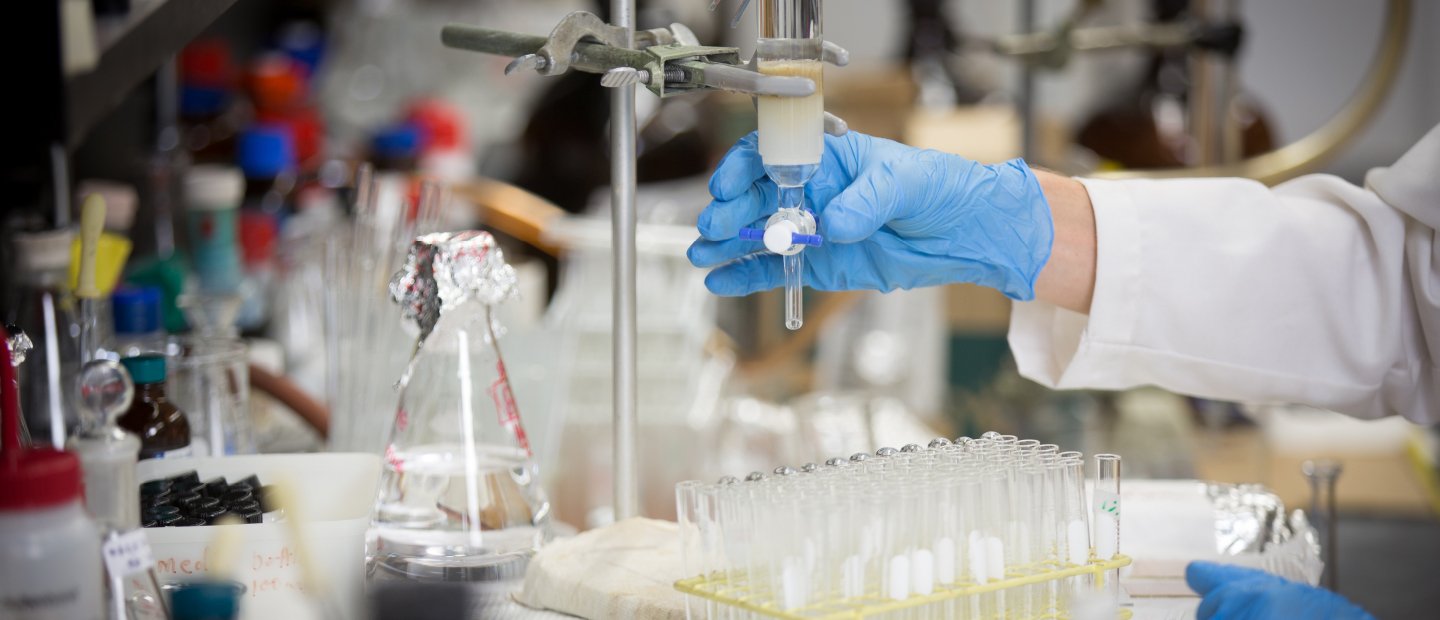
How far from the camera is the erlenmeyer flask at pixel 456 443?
1025 mm

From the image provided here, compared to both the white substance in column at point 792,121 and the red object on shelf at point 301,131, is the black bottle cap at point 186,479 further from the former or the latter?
the red object on shelf at point 301,131

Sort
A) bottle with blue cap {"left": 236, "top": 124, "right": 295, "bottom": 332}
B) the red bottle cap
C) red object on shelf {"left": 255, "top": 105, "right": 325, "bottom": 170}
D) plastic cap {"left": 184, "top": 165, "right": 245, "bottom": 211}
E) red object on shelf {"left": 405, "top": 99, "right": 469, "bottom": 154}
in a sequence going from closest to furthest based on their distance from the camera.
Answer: the red bottle cap, plastic cap {"left": 184, "top": 165, "right": 245, "bottom": 211}, bottle with blue cap {"left": 236, "top": 124, "right": 295, "bottom": 332}, red object on shelf {"left": 255, "top": 105, "right": 325, "bottom": 170}, red object on shelf {"left": 405, "top": 99, "right": 469, "bottom": 154}

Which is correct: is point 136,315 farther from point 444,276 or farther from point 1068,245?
point 1068,245

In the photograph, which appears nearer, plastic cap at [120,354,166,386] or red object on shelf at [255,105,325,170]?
plastic cap at [120,354,166,386]

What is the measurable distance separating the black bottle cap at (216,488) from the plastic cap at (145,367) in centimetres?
11

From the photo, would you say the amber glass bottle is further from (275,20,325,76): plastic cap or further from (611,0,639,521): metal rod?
(275,20,325,76): plastic cap

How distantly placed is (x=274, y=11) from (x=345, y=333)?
6.77 feet

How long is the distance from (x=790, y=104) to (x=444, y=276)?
31 cm

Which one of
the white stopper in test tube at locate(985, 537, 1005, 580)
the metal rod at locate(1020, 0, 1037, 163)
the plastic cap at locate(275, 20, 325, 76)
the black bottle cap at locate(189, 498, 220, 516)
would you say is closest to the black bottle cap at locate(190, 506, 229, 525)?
the black bottle cap at locate(189, 498, 220, 516)

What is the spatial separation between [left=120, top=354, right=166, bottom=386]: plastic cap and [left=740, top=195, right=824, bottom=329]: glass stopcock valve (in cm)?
46

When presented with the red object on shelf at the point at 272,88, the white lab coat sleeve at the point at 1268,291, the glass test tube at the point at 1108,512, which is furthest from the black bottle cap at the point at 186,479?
the red object on shelf at the point at 272,88

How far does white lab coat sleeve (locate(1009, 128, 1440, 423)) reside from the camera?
1.21 metres

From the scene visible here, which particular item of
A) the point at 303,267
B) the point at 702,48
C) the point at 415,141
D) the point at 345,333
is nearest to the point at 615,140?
the point at 702,48

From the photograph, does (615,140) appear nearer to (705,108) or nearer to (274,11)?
(705,108)
